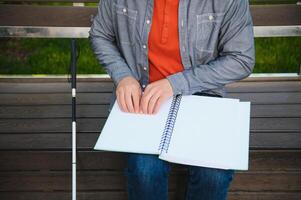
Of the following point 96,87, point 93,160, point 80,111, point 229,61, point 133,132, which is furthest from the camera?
point 96,87

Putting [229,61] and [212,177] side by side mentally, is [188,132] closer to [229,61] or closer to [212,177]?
[212,177]

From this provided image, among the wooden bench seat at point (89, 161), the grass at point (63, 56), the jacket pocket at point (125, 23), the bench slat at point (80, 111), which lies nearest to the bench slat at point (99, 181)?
the wooden bench seat at point (89, 161)

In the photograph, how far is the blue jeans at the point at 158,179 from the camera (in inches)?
63.0

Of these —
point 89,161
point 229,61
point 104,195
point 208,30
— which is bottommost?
point 104,195

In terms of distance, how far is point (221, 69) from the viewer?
1.70 metres

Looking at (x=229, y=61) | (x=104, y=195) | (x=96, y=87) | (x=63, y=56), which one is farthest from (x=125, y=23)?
(x=63, y=56)

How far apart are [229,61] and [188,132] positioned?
33 cm

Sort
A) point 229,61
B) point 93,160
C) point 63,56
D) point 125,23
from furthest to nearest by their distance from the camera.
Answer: point 63,56 < point 93,160 < point 125,23 < point 229,61

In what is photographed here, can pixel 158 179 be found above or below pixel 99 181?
above

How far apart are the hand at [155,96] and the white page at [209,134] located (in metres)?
0.08

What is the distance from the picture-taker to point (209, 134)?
157 cm

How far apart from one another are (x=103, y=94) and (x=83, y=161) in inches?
27.0

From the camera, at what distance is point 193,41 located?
1738 millimetres

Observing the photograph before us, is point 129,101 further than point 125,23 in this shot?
No
